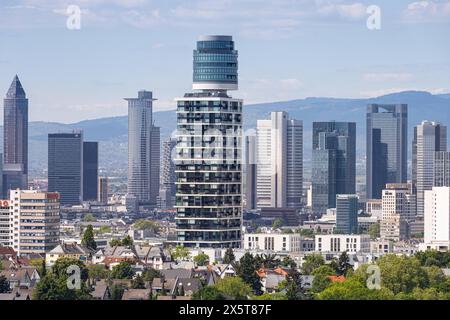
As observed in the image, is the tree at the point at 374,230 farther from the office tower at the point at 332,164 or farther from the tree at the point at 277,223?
the office tower at the point at 332,164

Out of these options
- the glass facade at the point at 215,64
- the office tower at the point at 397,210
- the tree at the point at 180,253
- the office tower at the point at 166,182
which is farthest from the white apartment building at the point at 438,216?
the office tower at the point at 166,182

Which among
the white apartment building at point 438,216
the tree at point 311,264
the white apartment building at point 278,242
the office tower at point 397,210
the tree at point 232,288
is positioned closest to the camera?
the tree at point 232,288

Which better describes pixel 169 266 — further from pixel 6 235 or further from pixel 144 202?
pixel 144 202

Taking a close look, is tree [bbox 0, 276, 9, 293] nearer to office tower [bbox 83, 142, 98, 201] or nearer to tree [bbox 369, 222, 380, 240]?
tree [bbox 369, 222, 380, 240]

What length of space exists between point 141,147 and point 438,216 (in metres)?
33.3

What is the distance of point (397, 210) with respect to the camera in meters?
125

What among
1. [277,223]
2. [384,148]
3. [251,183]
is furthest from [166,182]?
[277,223]

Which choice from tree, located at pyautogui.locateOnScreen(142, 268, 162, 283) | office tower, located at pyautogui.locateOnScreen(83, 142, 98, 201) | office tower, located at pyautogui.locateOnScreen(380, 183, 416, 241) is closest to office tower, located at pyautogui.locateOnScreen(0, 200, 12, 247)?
tree, located at pyautogui.locateOnScreen(142, 268, 162, 283)

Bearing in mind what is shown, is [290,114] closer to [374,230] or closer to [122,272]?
[374,230]

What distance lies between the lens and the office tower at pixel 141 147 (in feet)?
320

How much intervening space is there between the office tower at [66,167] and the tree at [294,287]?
64.5 m

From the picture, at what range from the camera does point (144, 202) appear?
141 meters

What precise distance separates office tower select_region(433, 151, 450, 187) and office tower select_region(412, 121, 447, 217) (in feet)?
1.06
